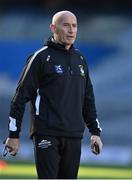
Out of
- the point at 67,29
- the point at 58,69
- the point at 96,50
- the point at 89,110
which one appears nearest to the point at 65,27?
the point at 67,29

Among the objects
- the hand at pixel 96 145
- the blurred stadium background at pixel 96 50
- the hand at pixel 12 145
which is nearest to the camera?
the hand at pixel 12 145

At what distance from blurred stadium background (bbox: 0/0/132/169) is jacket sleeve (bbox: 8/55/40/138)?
12.2 meters

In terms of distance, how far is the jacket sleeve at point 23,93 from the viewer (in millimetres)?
6457

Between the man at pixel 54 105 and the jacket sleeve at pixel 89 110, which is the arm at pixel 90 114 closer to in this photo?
the jacket sleeve at pixel 89 110

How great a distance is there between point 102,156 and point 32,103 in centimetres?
1185

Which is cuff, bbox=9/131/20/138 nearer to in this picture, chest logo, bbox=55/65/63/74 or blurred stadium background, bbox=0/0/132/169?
chest logo, bbox=55/65/63/74

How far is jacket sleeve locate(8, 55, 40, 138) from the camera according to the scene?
6457 millimetres

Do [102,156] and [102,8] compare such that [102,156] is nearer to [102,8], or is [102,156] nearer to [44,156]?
[102,8]

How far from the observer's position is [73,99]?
6555mm

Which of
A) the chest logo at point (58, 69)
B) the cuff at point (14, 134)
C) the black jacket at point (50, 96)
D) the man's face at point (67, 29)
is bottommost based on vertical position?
the cuff at point (14, 134)

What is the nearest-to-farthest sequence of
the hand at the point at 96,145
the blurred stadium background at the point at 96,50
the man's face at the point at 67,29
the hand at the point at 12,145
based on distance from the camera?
the hand at the point at 12,145 → the man's face at the point at 67,29 → the hand at the point at 96,145 → the blurred stadium background at the point at 96,50

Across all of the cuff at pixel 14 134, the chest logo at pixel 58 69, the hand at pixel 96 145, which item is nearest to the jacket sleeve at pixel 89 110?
the hand at pixel 96 145

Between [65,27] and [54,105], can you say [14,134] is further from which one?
[65,27]

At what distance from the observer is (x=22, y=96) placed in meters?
6.48
